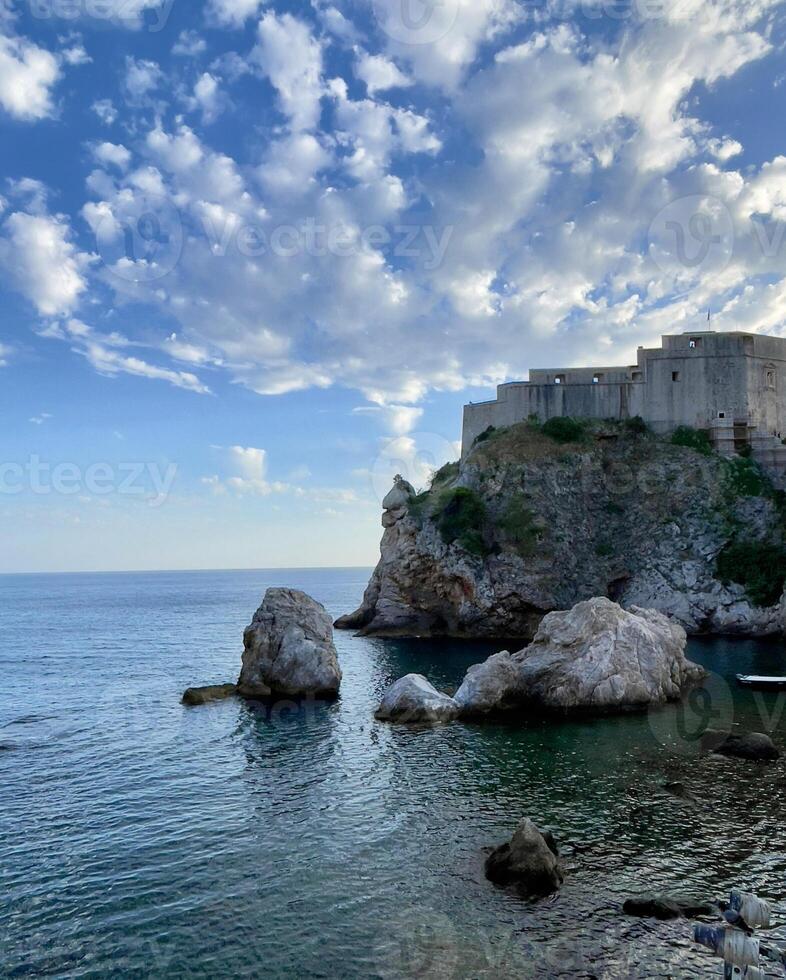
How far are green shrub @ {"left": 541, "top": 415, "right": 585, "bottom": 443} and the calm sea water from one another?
34095 mm

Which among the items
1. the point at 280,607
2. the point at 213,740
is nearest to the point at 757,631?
the point at 280,607

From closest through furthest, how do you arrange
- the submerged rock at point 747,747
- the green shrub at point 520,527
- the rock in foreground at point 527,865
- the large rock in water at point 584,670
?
1. the rock in foreground at point 527,865
2. the submerged rock at point 747,747
3. the large rock in water at point 584,670
4. the green shrub at point 520,527

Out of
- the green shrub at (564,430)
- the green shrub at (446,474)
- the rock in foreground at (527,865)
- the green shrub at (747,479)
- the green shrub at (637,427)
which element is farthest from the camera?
the green shrub at (446,474)

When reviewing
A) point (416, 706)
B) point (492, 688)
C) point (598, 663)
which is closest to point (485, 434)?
point (598, 663)

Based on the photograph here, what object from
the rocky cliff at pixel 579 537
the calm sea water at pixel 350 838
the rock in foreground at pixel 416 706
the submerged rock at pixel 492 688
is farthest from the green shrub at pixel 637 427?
the rock in foreground at pixel 416 706

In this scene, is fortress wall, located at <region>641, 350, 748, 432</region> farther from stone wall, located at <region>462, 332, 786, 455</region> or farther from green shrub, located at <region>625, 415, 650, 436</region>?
green shrub, located at <region>625, 415, 650, 436</region>

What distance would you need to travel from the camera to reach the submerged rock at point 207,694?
35.3 meters

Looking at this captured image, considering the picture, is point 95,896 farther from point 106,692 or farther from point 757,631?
point 757,631

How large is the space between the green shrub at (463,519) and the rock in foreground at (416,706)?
27795 millimetres

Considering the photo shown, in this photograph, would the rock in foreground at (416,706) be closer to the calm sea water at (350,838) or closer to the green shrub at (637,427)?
the calm sea water at (350,838)

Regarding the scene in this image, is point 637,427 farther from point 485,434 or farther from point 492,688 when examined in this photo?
point 492,688

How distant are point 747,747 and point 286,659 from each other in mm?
21098

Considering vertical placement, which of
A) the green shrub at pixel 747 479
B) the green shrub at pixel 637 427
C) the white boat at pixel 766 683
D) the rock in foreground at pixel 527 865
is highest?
the green shrub at pixel 637 427

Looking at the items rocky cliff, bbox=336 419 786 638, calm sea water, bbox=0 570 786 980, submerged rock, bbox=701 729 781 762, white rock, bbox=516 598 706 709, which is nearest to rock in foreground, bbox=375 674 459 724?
calm sea water, bbox=0 570 786 980
